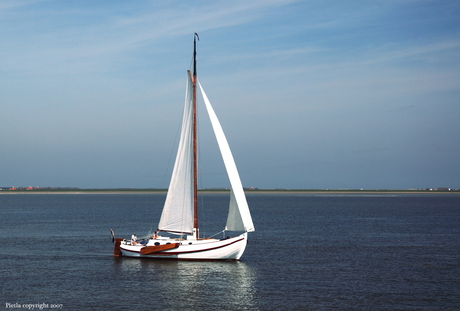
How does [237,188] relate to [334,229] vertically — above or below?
above

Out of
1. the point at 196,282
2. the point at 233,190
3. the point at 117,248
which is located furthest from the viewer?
the point at 117,248

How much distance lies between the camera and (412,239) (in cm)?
6144

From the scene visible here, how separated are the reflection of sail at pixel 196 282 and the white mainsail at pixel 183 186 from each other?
121 inches

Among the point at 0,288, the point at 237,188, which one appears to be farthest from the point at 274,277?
the point at 0,288

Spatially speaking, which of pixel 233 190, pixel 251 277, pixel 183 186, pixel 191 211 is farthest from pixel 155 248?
pixel 251 277

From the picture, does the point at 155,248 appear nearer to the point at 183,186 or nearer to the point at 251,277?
the point at 183,186

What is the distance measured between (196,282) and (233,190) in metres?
8.30

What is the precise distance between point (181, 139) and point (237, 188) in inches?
262

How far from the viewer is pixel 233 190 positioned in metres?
40.4

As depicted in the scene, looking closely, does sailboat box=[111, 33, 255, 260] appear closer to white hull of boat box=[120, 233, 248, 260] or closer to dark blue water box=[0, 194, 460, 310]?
white hull of boat box=[120, 233, 248, 260]

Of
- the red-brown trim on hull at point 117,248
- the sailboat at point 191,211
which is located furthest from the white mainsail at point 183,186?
the red-brown trim on hull at point 117,248

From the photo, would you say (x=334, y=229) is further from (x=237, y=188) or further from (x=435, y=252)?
(x=237, y=188)
